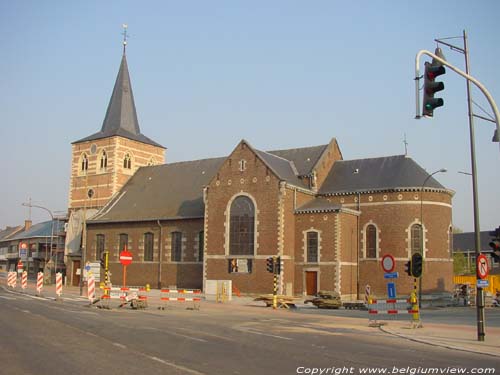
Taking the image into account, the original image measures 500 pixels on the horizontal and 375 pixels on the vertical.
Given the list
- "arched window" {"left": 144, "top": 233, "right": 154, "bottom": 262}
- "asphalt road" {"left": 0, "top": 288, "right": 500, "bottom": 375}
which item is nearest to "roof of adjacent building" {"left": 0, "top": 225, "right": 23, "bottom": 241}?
"arched window" {"left": 144, "top": 233, "right": 154, "bottom": 262}

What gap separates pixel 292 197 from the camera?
4572 cm

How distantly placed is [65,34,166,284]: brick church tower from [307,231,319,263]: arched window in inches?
976

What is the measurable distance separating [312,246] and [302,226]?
1.76 metres

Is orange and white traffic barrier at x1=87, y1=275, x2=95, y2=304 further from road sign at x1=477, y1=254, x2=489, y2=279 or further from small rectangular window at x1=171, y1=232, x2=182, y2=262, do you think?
small rectangular window at x1=171, y1=232, x2=182, y2=262

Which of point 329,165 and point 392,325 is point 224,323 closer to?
point 392,325

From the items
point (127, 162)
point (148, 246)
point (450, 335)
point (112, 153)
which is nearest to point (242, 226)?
point (148, 246)

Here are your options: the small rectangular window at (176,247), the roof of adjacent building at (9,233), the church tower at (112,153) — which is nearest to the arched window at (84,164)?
the church tower at (112,153)

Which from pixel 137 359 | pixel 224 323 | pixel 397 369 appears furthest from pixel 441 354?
pixel 224 323

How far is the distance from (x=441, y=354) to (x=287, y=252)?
29.9m

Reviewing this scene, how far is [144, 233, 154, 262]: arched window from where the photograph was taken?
5359 centimetres

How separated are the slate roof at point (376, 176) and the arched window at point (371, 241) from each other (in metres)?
3.10

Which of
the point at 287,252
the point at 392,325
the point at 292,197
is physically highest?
the point at 292,197

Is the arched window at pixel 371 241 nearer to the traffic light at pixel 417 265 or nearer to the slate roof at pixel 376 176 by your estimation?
the slate roof at pixel 376 176

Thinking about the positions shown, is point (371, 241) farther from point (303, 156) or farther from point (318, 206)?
point (303, 156)
